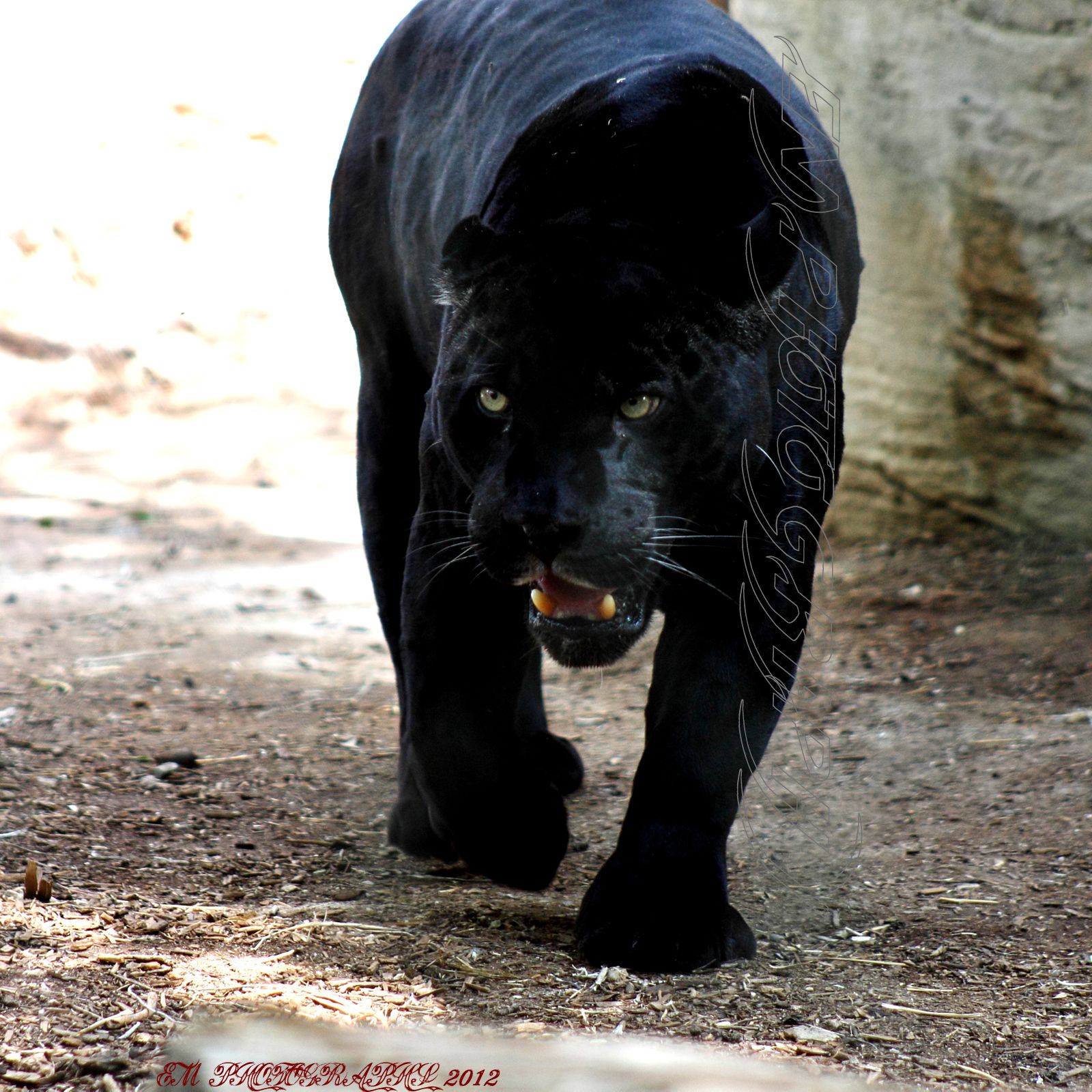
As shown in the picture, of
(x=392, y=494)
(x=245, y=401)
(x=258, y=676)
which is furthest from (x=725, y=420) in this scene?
(x=245, y=401)

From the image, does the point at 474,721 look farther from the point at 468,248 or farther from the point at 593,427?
the point at 468,248

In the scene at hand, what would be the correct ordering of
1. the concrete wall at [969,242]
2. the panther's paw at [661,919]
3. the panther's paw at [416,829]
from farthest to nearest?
the concrete wall at [969,242], the panther's paw at [416,829], the panther's paw at [661,919]

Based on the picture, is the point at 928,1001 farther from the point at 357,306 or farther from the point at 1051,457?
the point at 1051,457

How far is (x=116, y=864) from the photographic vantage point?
9.29 feet

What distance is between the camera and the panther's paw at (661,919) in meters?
2.41

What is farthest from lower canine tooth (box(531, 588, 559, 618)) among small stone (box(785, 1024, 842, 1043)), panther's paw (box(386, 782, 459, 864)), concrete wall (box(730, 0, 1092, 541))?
concrete wall (box(730, 0, 1092, 541))

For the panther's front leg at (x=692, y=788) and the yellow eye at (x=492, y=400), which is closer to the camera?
the yellow eye at (x=492, y=400)

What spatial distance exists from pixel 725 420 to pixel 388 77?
1636mm

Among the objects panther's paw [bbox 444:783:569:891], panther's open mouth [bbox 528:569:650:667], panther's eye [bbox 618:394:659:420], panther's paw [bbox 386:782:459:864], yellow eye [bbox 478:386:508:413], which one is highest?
panther's eye [bbox 618:394:659:420]

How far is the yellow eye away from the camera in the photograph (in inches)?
89.8

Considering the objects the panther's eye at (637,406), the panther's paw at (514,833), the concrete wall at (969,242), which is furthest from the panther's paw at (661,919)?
the concrete wall at (969,242)

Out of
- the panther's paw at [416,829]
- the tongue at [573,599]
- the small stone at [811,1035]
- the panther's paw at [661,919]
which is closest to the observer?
the small stone at [811,1035]

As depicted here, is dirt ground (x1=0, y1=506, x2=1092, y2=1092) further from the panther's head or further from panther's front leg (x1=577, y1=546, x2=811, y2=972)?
the panther's head

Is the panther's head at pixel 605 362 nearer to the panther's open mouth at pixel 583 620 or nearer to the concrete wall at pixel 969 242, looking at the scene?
the panther's open mouth at pixel 583 620
